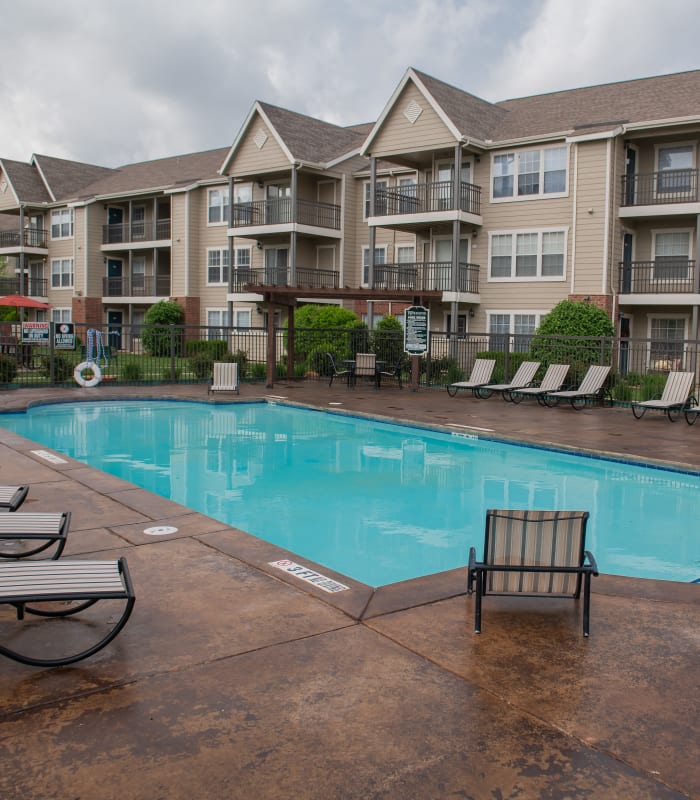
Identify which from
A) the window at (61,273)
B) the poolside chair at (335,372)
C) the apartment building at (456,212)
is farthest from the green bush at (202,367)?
the window at (61,273)

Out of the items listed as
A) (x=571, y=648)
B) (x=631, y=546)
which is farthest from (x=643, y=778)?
(x=631, y=546)

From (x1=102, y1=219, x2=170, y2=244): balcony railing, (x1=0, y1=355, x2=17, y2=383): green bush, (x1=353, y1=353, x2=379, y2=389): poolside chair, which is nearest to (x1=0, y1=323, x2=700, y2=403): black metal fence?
(x1=0, y1=355, x2=17, y2=383): green bush

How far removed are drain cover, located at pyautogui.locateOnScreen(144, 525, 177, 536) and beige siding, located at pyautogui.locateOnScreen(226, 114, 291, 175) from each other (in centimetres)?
2729

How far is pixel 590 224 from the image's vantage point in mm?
25781

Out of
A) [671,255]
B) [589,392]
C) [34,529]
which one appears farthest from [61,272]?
[34,529]

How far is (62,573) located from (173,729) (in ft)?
3.89

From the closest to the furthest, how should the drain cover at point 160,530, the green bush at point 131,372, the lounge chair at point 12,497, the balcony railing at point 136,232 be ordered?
the lounge chair at point 12,497
the drain cover at point 160,530
the green bush at point 131,372
the balcony railing at point 136,232

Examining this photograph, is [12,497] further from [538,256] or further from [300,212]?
[300,212]

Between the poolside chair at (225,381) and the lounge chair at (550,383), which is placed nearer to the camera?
the lounge chair at (550,383)

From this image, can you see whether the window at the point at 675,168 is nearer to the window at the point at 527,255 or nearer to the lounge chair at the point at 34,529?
the window at the point at 527,255

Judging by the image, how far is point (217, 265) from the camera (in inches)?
1469

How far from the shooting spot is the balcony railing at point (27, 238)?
45.4 metres

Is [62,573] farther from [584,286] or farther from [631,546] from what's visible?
[584,286]

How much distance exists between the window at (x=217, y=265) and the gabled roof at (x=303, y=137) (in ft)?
13.7
